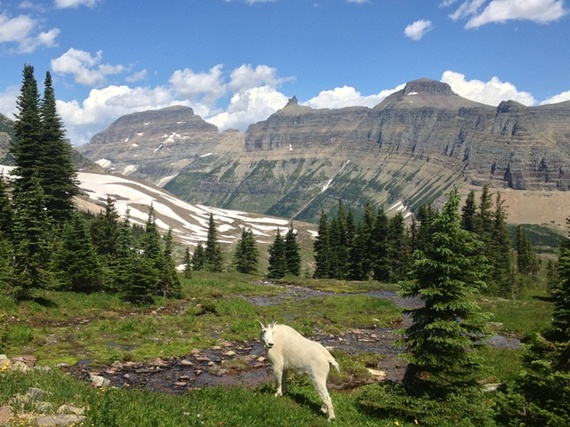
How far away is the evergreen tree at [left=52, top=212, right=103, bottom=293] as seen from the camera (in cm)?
3472

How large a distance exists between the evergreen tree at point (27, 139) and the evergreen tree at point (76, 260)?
958 inches

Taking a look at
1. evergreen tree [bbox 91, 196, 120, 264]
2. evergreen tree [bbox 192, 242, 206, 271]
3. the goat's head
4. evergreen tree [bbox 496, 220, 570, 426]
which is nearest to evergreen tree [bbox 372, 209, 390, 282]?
evergreen tree [bbox 192, 242, 206, 271]

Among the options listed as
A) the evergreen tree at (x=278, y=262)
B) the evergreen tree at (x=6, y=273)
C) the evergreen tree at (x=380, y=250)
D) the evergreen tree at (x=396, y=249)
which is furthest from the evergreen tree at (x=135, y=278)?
the evergreen tree at (x=396, y=249)

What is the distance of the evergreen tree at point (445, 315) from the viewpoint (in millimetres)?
12984

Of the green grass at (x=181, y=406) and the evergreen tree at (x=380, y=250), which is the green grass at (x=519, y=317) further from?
the evergreen tree at (x=380, y=250)

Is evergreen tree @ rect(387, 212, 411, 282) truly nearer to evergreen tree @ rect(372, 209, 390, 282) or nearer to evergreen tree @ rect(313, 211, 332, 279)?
evergreen tree @ rect(372, 209, 390, 282)

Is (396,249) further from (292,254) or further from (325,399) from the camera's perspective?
(325,399)

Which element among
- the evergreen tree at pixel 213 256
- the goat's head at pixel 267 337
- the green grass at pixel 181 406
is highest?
the goat's head at pixel 267 337

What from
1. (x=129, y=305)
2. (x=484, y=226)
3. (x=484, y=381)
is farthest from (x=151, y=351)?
(x=484, y=226)

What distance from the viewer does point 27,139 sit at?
2301 inches

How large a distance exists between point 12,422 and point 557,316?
48.1 ft

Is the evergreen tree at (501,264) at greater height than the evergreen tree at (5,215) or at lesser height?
lesser

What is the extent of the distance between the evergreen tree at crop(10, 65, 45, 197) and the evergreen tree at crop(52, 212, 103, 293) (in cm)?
2432

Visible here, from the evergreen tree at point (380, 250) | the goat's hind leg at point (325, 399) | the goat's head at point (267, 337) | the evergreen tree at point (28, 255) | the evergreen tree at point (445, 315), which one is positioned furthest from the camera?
the evergreen tree at point (380, 250)
